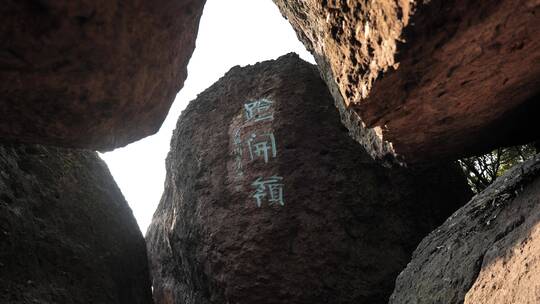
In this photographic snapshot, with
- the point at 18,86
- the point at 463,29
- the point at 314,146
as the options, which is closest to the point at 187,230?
the point at 314,146

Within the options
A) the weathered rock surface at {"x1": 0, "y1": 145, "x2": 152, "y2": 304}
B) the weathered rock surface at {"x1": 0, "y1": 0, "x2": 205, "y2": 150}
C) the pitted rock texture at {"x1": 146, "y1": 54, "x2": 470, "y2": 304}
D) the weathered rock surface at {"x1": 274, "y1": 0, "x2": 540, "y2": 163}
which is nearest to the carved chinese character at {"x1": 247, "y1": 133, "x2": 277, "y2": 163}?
the pitted rock texture at {"x1": 146, "y1": 54, "x2": 470, "y2": 304}

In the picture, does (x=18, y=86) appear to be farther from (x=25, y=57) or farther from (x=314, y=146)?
(x=314, y=146)

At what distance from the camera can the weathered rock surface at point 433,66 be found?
2.51 metres

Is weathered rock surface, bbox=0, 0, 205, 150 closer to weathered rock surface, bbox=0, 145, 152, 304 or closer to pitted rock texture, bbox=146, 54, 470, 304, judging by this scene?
weathered rock surface, bbox=0, 145, 152, 304

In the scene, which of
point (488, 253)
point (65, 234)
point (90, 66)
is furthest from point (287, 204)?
point (90, 66)

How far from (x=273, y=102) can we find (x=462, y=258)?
4.84 meters

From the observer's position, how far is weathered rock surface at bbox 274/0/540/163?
8.23ft

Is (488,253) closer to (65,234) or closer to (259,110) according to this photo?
(259,110)

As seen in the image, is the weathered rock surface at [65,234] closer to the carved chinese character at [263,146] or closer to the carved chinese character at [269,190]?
the carved chinese character at [269,190]

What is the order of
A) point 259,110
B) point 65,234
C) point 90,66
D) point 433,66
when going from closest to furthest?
point 90,66, point 433,66, point 65,234, point 259,110

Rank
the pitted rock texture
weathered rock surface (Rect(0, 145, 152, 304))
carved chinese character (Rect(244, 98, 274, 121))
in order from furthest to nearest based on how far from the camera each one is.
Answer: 1. carved chinese character (Rect(244, 98, 274, 121))
2. the pitted rock texture
3. weathered rock surface (Rect(0, 145, 152, 304))

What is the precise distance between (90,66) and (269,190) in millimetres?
4716

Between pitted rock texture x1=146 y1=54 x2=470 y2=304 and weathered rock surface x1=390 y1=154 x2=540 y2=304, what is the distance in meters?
2.01

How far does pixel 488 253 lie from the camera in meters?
3.18
